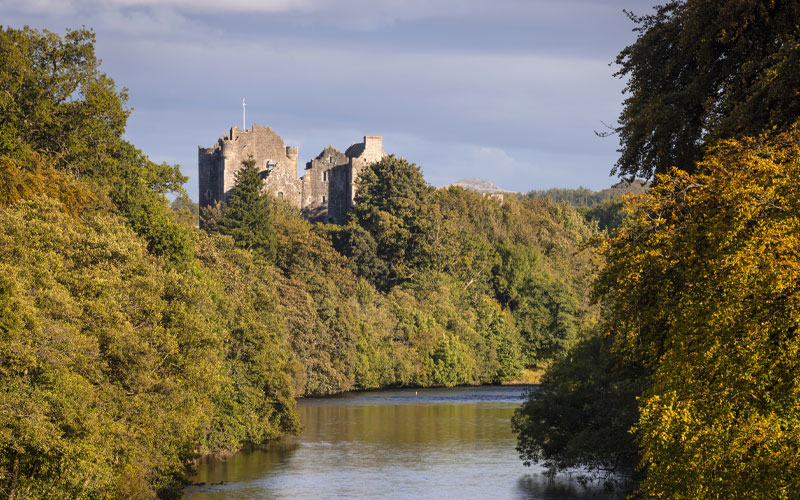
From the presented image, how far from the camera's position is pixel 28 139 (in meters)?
42.4

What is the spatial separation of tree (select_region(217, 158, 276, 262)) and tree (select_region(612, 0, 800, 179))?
5378cm

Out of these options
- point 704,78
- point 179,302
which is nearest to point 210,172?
point 179,302

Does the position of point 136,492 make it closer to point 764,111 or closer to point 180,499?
point 180,499

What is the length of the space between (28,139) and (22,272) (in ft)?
59.3

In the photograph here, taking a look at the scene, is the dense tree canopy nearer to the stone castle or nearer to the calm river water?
the calm river water

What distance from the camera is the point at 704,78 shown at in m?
18.8

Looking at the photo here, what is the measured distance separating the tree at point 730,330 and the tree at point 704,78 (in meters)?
1.45

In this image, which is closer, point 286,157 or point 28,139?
point 28,139

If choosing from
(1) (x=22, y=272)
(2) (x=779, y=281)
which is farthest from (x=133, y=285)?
(2) (x=779, y=281)

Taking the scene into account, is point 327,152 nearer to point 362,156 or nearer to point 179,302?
point 362,156

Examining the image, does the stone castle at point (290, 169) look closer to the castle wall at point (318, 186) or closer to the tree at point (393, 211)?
the castle wall at point (318, 186)

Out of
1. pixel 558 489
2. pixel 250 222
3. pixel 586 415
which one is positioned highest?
pixel 250 222

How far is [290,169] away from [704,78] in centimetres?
8915

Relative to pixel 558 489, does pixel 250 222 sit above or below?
→ above
